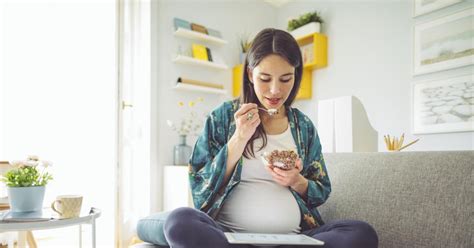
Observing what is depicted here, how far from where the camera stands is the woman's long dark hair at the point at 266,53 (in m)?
1.07

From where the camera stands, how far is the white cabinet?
8.24ft

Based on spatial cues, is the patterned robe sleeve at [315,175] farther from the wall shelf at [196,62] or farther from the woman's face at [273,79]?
the wall shelf at [196,62]

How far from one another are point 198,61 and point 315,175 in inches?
83.1

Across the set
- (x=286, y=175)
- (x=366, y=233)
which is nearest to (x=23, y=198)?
(x=286, y=175)

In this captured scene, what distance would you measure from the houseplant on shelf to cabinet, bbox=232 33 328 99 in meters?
0.49

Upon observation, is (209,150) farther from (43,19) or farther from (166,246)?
(43,19)

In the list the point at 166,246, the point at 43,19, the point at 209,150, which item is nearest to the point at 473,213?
the point at 209,150

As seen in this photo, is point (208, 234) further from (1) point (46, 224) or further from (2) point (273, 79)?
(1) point (46, 224)

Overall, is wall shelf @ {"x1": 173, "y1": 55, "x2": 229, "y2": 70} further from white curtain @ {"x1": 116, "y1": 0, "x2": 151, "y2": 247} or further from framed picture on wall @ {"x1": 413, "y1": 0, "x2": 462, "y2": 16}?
framed picture on wall @ {"x1": 413, "y1": 0, "x2": 462, "y2": 16}

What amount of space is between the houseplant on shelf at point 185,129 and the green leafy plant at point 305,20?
4.15 ft

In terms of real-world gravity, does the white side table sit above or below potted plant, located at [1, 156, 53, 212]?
below

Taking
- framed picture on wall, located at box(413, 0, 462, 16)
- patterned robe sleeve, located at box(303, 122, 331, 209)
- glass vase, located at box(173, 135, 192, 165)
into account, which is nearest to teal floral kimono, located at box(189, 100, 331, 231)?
patterned robe sleeve, located at box(303, 122, 331, 209)

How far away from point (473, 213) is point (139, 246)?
1024mm

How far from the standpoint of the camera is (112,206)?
2291 millimetres
